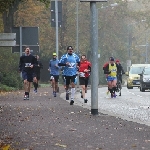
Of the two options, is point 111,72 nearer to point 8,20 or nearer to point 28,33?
point 28,33

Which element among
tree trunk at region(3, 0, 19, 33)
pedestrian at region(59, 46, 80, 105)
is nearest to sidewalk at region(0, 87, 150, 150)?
pedestrian at region(59, 46, 80, 105)

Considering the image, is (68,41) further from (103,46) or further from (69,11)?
(103,46)

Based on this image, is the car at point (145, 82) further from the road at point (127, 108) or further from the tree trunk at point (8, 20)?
the road at point (127, 108)

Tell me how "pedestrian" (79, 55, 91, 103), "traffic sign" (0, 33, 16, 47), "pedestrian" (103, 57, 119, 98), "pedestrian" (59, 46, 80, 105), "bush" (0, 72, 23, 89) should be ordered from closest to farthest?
1. "pedestrian" (59, 46, 80, 105)
2. "pedestrian" (79, 55, 91, 103)
3. "traffic sign" (0, 33, 16, 47)
4. "pedestrian" (103, 57, 119, 98)
5. "bush" (0, 72, 23, 89)

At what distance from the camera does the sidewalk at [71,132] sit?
10.6m

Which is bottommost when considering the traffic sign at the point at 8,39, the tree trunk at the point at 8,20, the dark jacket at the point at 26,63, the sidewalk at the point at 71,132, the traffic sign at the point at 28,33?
the sidewalk at the point at 71,132

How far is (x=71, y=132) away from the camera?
503 inches

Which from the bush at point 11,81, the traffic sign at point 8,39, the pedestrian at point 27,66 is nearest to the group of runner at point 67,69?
the pedestrian at point 27,66

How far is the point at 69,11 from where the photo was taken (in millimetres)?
70062

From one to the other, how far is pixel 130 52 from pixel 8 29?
47410 millimetres

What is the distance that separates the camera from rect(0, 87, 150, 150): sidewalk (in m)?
10.6

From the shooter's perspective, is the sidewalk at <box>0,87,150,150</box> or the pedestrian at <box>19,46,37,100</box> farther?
the pedestrian at <box>19,46,37,100</box>

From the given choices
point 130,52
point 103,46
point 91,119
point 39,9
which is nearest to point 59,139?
point 91,119

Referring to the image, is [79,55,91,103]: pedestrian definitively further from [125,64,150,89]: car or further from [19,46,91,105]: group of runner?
[125,64,150,89]: car
